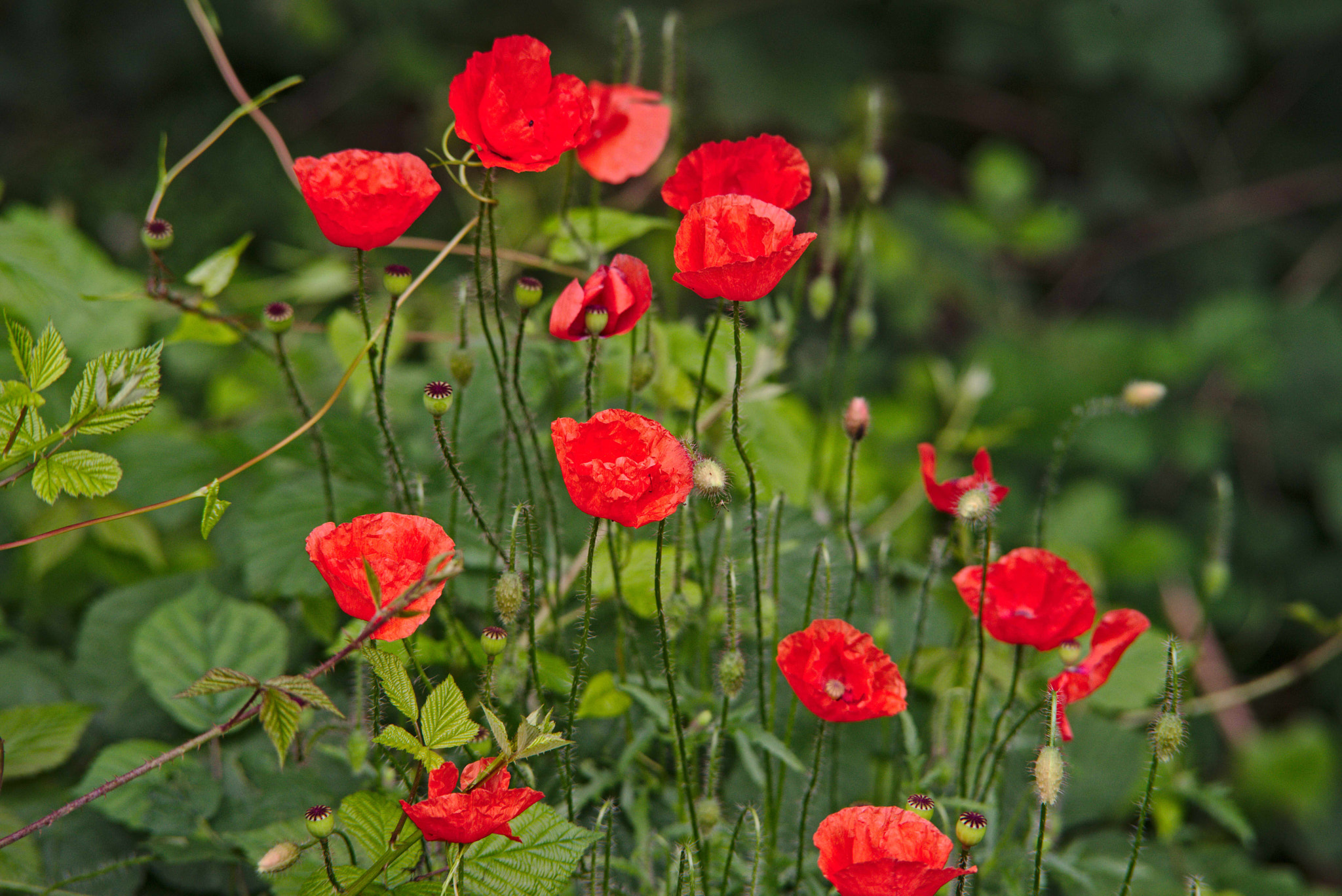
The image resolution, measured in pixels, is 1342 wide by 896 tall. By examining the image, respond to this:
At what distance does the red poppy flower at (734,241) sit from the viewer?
1.59 feet

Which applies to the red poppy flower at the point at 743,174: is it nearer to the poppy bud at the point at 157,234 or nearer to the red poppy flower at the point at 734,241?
the red poppy flower at the point at 734,241

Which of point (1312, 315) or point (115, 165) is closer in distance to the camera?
point (1312, 315)

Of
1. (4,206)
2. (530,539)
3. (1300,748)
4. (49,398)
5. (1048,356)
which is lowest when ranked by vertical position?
(1300,748)

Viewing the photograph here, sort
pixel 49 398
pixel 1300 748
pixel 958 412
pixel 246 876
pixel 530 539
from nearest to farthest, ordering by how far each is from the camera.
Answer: pixel 530 539 < pixel 246 876 < pixel 49 398 < pixel 958 412 < pixel 1300 748

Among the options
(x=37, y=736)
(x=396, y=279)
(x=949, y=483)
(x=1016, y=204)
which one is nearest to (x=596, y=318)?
(x=396, y=279)

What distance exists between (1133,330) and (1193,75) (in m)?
0.42

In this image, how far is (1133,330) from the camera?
1.86 metres

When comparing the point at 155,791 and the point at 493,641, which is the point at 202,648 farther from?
the point at 493,641

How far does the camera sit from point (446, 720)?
489 mm

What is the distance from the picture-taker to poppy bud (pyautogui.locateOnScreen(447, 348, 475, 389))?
64 cm

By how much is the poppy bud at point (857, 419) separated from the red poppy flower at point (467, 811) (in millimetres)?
265

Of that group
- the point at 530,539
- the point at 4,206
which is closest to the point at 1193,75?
the point at 530,539

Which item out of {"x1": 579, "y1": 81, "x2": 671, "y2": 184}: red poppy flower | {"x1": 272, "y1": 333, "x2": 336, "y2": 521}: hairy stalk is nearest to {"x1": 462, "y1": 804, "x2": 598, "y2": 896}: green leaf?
{"x1": 272, "y1": 333, "x2": 336, "y2": 521}: hairy stalk

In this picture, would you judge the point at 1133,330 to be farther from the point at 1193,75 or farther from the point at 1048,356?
the point at 1193,75
